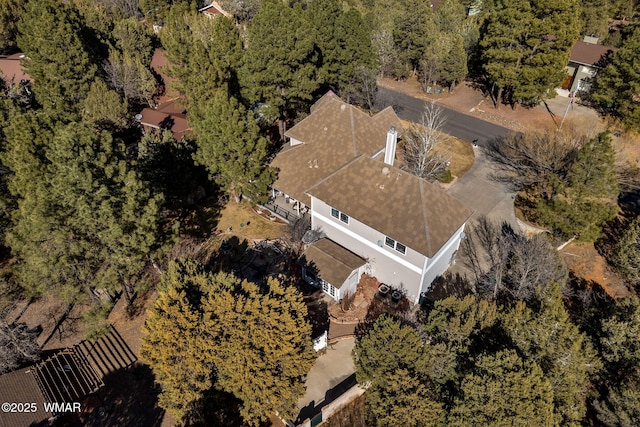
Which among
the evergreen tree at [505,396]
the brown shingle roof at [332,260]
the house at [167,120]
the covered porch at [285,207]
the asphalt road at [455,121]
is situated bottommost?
the covered porch at [285,207]

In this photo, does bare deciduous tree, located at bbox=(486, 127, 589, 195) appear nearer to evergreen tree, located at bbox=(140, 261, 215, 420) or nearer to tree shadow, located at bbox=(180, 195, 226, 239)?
tree shadow, located at bbox=(180, 195, 226, 239)

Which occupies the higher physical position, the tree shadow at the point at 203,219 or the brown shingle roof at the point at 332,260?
the brown shingle roof at the point at 332,260

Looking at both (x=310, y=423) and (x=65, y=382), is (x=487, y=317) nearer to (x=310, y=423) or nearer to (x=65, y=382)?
(x=310, y=423)

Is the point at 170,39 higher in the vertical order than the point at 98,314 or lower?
higher

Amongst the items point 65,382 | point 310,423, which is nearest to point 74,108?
point 65,382

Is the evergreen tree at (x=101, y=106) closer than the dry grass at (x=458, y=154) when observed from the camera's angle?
Yes

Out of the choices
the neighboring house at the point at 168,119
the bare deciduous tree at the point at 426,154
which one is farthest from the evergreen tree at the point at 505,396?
the neighboring house at the point at 168,119

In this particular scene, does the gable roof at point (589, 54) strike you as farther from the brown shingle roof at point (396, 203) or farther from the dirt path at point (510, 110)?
the brown shingle roof at point (396, 203)

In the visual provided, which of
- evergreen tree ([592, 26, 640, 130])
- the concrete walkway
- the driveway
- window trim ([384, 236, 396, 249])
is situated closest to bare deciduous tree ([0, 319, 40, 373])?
the concrete walkway
